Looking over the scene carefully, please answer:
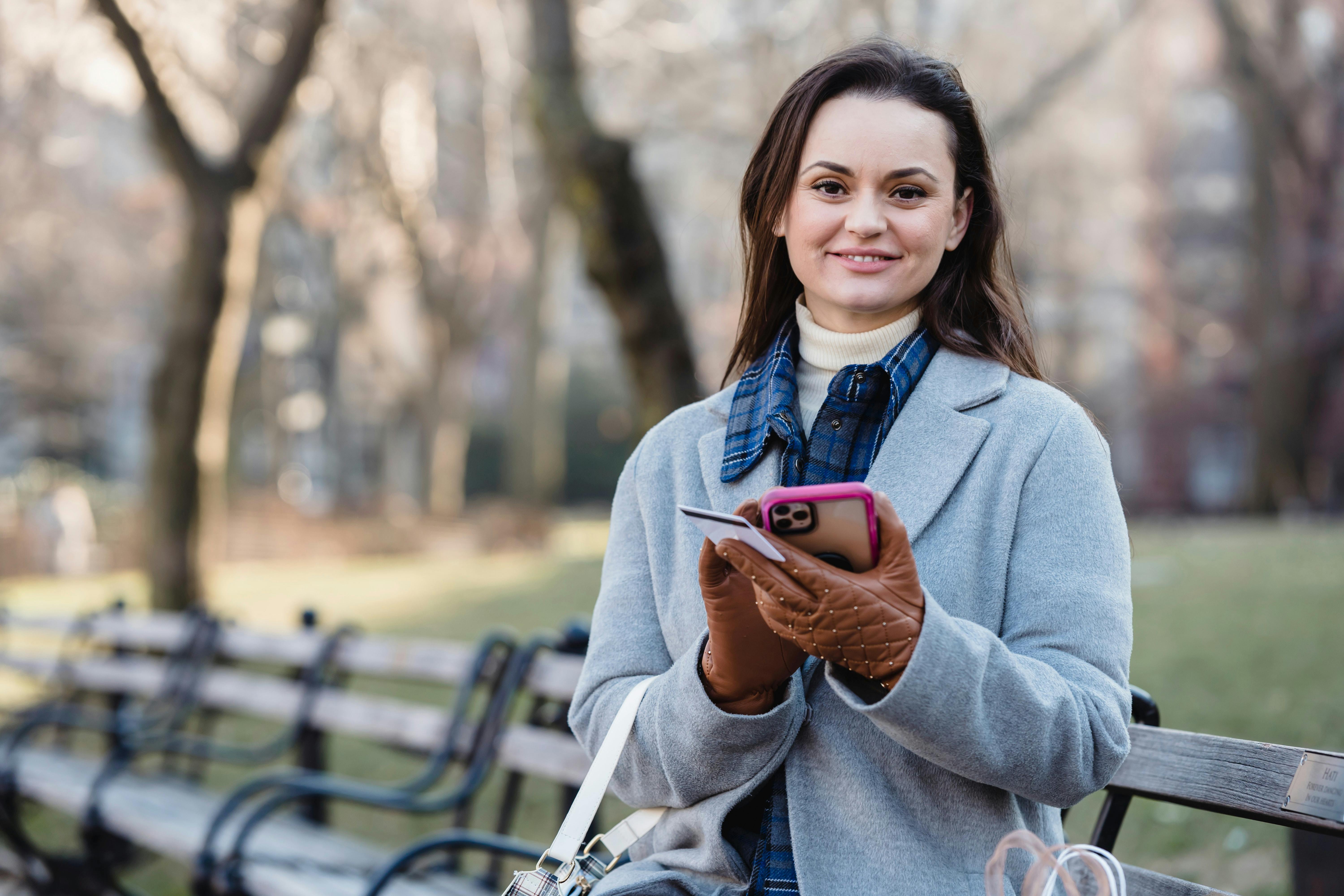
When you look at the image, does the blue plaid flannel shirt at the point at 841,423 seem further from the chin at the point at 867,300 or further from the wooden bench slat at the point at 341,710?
the wooden bench slat at the point at 341,710

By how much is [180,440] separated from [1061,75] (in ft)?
24.8

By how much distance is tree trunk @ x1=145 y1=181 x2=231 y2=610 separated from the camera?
8.07m

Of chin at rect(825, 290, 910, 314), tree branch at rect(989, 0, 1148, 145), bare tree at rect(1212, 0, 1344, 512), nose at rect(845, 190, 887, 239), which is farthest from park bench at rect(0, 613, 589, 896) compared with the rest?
bare tree at rect(1212, 0, 1344, 512)

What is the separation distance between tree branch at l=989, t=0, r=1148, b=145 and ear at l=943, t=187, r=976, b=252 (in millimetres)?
8862

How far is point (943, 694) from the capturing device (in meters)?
1.69

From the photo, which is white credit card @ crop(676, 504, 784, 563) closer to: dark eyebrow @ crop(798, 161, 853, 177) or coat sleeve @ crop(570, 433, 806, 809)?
coat sleeve @ crop(570, 433, 806, 809)

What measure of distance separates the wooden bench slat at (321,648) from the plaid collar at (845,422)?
1.24 meters

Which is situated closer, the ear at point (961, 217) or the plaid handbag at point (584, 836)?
the plaid handbag at point (584, 836)

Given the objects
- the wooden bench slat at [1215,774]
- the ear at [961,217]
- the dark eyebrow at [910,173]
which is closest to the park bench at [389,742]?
the wooden bench slat at [1215,774]

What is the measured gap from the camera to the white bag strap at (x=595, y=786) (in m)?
2.06

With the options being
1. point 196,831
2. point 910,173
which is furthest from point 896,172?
point 196,831

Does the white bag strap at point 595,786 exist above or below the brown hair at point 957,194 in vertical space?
below

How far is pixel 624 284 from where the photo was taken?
6137mm

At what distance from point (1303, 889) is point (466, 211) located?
645 inches
